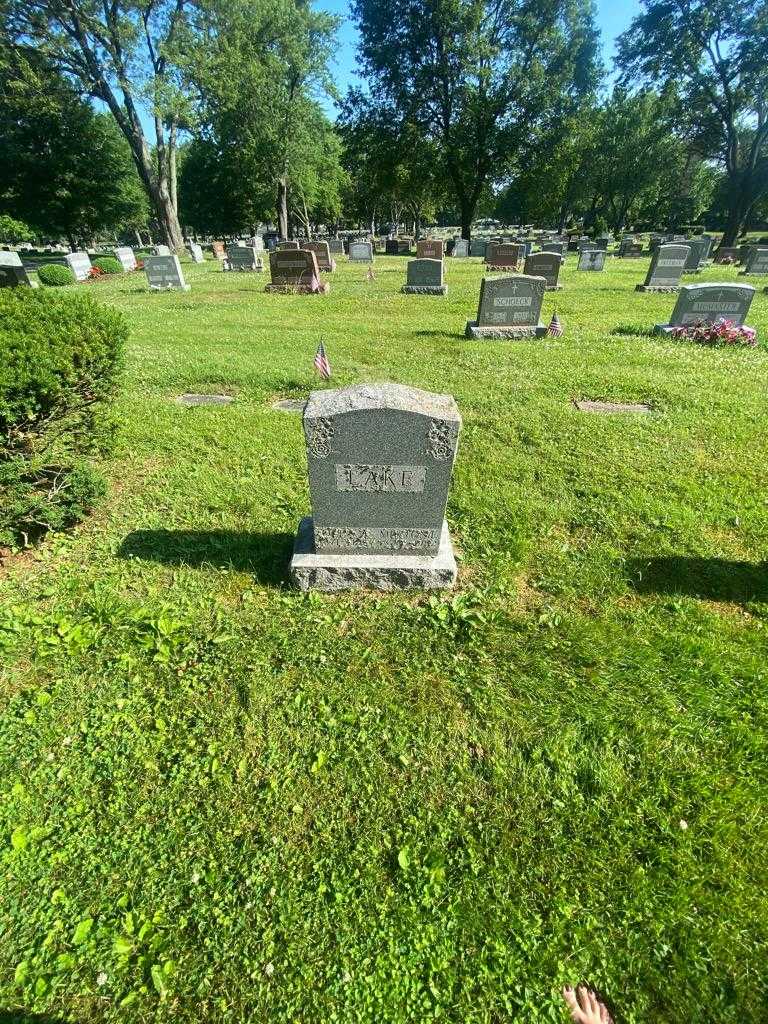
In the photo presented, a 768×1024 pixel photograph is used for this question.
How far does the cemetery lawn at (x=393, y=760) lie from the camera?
1805 millimetres

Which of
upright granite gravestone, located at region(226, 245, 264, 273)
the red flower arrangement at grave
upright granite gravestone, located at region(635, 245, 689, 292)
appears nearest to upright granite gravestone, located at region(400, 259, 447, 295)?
upright granite gravestone, located at region(635, 245, 689, 292)

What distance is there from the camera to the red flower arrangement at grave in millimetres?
9461

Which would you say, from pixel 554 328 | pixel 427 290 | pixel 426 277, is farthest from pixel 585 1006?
pixel 426 277

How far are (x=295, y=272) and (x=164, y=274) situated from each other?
502 centimetres

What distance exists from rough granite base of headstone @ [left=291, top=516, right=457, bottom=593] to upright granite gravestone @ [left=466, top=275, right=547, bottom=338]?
811 cm

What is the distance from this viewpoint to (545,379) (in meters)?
7.68

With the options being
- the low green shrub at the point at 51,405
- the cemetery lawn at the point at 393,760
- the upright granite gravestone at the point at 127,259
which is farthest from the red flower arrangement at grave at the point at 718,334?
the upright granite gravestone at the point at 127,259

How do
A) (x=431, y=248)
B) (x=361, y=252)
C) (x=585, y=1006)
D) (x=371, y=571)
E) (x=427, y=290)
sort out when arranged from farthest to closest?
(x=361, y=252) < (x=431, y=248) < (x=427, y=290) < (x=371, y=571) < (x=585, y=1006)

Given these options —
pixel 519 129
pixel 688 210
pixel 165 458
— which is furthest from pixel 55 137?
pixel 688 210

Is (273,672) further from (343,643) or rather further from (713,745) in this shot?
(713,745)

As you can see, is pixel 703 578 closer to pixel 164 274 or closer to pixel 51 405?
pixel 51 405

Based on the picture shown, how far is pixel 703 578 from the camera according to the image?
12.0 feet

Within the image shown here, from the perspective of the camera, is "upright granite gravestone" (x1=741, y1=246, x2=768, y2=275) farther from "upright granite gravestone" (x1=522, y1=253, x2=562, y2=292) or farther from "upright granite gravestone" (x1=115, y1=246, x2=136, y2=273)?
"upright granite gravestone" (x1=115, y1=246, x2=136, y2=273)

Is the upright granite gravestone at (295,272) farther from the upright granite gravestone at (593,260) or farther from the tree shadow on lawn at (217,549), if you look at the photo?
the tree shadow on lawn at (217,549)
